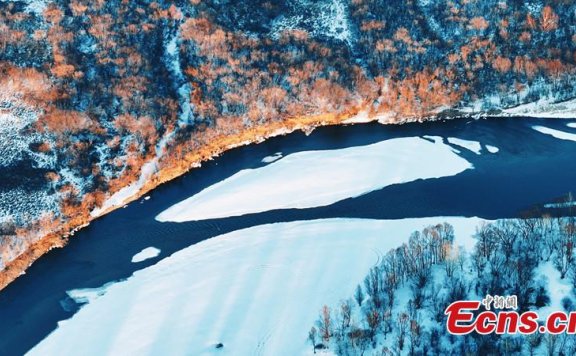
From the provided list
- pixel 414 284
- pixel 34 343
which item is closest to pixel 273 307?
pixel 414 284

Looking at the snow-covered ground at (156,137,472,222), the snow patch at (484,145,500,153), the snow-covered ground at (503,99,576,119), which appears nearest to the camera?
the snow-covered ground at (156,137,472,222)

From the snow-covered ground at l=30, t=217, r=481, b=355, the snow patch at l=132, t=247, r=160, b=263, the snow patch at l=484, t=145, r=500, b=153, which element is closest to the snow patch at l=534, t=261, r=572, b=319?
the snow-covered ground at l=30, t=217, r=481, b=355

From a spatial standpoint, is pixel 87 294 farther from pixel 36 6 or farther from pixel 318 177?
pixel 36 6

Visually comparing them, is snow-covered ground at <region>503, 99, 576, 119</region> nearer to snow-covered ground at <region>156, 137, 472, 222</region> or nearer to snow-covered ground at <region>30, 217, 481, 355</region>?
snow-covered ground at <region>156, 137, 472, 222</region>

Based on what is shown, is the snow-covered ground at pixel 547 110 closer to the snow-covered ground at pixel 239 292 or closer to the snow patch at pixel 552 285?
the snow-covered ground at pixel 239 292

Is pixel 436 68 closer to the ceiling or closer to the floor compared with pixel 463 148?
closer to the ceiling

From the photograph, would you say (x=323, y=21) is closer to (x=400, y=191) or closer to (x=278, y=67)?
(x=278, y=67)
